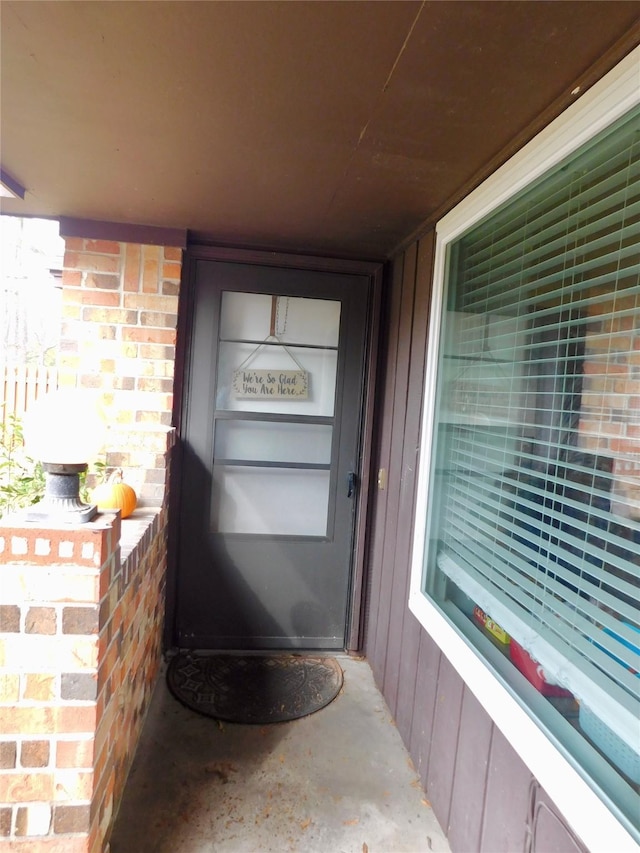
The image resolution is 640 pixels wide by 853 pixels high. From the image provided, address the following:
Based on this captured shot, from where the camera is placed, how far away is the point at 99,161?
1.68 m

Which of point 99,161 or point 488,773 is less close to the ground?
point 99,161

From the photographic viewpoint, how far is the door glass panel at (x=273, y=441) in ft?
8.50

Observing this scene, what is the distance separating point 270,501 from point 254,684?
35.4 inches

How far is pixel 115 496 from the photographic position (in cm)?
198

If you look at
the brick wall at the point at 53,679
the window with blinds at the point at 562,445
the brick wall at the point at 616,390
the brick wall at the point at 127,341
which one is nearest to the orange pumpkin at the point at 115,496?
the brick wall at the point at 127,341

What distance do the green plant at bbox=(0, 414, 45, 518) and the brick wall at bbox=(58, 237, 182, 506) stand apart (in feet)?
0.98

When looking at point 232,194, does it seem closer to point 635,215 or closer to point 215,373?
point 215,373

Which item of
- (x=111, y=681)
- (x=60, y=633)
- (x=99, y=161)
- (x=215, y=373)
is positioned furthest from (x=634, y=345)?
(x=215, y=373)

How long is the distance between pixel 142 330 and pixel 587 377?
1.92 metres

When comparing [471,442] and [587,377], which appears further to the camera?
[471,442]

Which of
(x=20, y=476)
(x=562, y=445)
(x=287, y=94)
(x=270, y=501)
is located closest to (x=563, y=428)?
(x=562, y=445)

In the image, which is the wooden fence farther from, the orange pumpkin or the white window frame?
the white window frame

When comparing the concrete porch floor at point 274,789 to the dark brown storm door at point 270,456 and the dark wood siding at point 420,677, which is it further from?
the dark brown storm door at point 270,456

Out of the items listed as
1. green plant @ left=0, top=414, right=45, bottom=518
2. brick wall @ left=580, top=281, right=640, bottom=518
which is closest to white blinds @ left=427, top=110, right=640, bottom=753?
brick wall @ left=580, top=281, right=640, bottom=518
